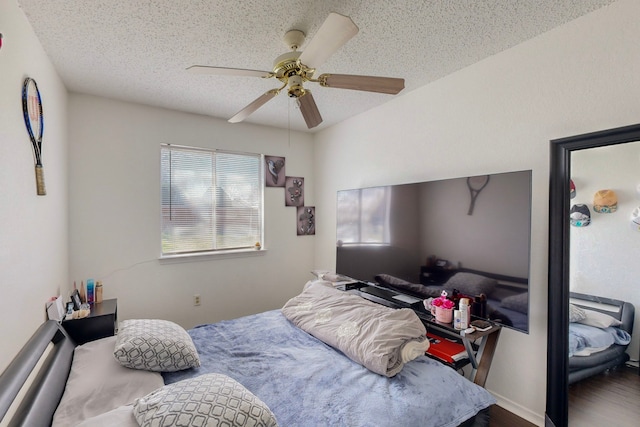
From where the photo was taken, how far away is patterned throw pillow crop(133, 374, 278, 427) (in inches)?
39.4

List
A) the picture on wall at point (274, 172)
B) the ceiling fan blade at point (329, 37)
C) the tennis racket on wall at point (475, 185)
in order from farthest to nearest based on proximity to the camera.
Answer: the picture on wall at point (274, 172) < the tennis racket on wall at point (475, 185) < the ceiling fan blade at point (329, 37)

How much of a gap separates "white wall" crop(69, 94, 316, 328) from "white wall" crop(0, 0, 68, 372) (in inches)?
21.5

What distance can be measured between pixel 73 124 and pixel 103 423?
2.72 metres

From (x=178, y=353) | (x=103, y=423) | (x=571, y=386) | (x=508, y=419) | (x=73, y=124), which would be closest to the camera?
(x=103, y=423)

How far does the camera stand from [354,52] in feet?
6.67

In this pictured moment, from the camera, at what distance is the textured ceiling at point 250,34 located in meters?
1.59

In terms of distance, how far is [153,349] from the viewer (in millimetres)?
1555

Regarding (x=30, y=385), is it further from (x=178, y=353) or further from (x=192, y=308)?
(x=192, y=308)

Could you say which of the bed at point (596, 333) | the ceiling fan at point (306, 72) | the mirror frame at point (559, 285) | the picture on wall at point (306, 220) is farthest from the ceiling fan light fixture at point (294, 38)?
the picture on wall at point (306, 220)

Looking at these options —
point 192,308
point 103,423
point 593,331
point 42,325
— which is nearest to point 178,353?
point 103,423

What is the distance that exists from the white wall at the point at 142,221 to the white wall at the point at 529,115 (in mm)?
2007

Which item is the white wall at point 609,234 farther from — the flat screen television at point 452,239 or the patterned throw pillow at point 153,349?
the patterned throw pillow at point 153,349

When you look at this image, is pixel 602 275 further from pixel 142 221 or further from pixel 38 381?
pixel 142 221

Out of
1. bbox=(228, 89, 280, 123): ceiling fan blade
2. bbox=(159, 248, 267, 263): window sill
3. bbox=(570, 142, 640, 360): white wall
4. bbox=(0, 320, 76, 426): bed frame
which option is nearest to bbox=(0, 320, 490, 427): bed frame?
bbox=(0, 320, 76, 426): bed frame
